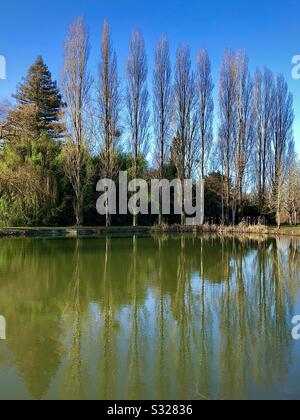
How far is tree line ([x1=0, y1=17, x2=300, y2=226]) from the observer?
20.6 meters

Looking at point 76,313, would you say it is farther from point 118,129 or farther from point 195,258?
point 118,129

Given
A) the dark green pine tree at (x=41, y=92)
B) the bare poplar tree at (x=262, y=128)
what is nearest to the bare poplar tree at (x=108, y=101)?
the dark green pine tree at (x=41, y=92)

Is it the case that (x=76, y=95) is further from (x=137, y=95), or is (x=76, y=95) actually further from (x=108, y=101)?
(x=137, y=95)

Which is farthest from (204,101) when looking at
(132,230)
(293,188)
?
(132,230)

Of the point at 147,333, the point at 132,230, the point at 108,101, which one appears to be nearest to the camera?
the point at 147,333

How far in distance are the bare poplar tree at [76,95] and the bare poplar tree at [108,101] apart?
0.90 metres

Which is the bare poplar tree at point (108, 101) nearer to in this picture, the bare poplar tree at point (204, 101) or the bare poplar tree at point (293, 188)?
the bare poplar tree at point (204, 101)

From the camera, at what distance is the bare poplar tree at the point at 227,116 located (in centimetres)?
2367

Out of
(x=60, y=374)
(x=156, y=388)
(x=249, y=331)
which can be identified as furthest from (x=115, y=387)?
(x=249, y=331)

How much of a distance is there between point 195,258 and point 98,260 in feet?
8.42

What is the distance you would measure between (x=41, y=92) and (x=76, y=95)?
750 centimetres

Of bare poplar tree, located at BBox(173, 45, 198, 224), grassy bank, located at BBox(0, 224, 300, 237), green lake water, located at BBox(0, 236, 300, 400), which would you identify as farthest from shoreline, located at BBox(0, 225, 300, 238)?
green lake water, located at BBox(0, 236, 300, 400)

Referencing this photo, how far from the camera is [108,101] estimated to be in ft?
70.5
